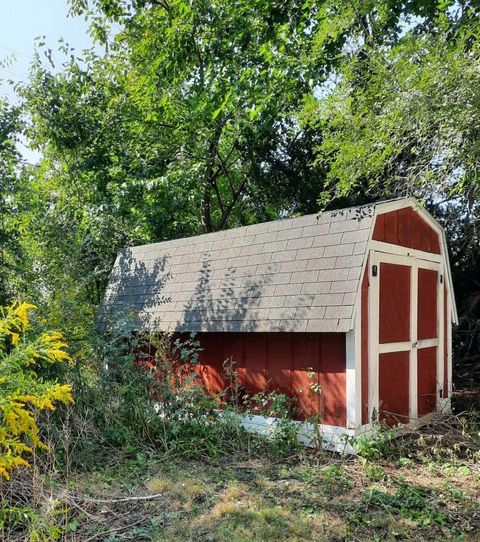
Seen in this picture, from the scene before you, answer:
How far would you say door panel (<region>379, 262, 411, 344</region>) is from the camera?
568 centimetres

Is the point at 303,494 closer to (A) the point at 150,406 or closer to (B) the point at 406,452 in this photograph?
(B) the point at 406,452

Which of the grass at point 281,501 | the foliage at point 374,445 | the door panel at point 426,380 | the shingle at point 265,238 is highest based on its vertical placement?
the shingle at point 265,238

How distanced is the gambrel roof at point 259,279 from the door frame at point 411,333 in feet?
1.49

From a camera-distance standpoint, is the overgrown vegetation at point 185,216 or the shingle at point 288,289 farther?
the shingle at point 288,289

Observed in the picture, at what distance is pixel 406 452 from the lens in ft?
17.1

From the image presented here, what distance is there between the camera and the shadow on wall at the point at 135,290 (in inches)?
279

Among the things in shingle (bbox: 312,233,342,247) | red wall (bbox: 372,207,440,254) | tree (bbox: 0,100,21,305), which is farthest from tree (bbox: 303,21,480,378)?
tree (bbox: 0,100,21,305)

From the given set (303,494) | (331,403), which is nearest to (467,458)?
(331,403)

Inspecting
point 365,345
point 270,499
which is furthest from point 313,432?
point 270,499

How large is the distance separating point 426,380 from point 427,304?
1.01 meters

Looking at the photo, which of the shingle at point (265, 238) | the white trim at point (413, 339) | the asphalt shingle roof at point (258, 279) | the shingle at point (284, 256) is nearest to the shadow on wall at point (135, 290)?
the asphalt shingle roof at point (258, 279)

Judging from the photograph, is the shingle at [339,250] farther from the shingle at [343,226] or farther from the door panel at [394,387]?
the door panel at [394,387]

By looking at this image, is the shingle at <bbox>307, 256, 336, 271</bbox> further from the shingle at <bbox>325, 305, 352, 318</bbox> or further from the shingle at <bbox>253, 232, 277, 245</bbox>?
the shingle at <bbox>253, 232, 277, 245</bbox>

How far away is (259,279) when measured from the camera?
6.02m
